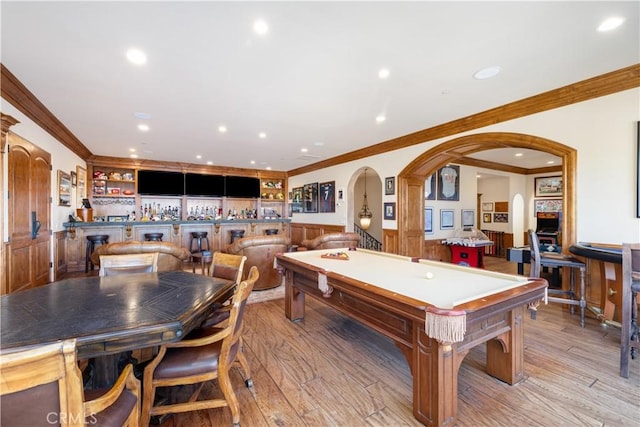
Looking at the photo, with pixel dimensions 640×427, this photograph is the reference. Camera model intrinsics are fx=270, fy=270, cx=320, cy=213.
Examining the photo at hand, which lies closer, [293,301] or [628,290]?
[628,290]

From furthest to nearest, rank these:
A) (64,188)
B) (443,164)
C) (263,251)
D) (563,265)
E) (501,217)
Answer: (501,217)
(443,164)
(64,188)
(263,251)
(563,265)

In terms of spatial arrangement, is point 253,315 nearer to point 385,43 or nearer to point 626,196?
point 385,43

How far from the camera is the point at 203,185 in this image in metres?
8.98

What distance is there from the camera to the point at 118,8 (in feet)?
6.68

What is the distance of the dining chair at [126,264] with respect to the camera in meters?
2.71

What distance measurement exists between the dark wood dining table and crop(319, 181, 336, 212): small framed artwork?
5917 mm

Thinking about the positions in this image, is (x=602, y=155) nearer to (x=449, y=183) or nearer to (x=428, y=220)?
(x=428, y=220)

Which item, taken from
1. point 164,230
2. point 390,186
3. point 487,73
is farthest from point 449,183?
point 164,230

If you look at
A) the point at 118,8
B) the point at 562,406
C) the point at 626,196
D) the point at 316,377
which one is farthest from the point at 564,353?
the point at 118,8

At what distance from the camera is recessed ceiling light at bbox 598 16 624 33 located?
7.34 feet

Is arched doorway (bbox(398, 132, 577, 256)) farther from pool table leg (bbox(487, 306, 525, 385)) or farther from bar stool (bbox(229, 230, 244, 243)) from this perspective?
bar stool (bbox(229, 230, 244, 243))

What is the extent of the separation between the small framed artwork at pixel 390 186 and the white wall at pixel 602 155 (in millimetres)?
2530

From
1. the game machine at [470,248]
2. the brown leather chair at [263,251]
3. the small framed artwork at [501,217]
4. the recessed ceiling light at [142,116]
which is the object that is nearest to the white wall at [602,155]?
the game machine at [470,248]

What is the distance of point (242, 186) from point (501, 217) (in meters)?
8.97
